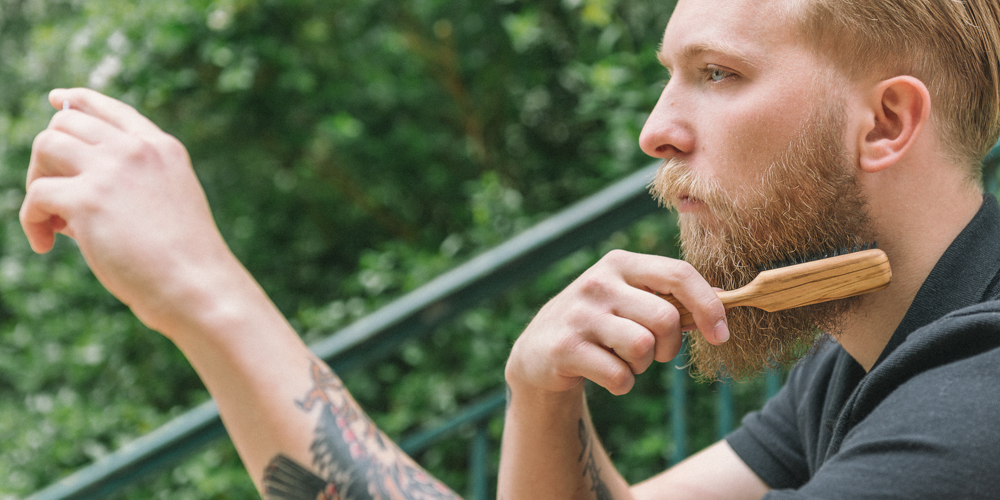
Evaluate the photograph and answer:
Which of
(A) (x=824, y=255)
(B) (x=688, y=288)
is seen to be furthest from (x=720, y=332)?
(A) (x=824, y=255)

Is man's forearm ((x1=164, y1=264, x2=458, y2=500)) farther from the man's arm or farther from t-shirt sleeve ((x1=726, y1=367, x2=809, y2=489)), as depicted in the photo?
t-shirt sleeve ((x1=726, y1=367, x2=809, y2=489))

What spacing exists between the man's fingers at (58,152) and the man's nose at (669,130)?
2.62 ft

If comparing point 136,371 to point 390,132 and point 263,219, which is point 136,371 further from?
point 390,132

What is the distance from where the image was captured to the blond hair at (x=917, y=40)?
1.18 m

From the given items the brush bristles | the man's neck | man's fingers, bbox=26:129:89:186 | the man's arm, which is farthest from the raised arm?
the man's neck

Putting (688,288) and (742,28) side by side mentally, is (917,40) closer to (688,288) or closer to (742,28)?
(742,28)

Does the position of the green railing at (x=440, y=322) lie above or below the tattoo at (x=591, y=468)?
above

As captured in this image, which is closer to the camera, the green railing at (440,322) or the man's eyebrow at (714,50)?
the man's eyebrow at (714,50)

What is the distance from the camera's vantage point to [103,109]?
3.54 feet

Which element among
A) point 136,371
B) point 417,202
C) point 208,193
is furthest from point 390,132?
point 136,371

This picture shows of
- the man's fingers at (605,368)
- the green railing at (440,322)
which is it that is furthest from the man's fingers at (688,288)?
the green railing at (440,322)

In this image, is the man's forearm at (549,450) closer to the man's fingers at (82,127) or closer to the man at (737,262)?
the man at (737,262)

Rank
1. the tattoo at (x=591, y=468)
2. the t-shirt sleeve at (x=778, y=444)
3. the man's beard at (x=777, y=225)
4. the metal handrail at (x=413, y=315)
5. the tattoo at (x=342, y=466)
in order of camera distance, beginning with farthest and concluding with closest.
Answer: the metal handrail at (x=413, y=315) → the t-shirt sleeve at (x=778, y=444) → the tattoo at (x=591, y=468) → the man's beard at (x=777, y=225) → the tattoo at (x=342, y=466)

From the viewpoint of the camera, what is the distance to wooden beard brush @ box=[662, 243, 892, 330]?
1.03 m
